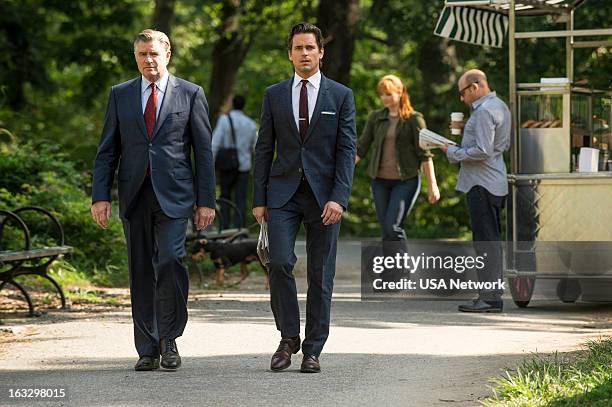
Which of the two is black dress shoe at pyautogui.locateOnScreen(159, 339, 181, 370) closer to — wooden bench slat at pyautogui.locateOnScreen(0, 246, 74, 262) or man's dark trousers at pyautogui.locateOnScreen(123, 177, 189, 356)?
man's dark trousers at pyautogui.locateOnScreen(123, 177, 189, 356)

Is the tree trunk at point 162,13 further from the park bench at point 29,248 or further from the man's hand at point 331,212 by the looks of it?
the man's hand at point 331,212

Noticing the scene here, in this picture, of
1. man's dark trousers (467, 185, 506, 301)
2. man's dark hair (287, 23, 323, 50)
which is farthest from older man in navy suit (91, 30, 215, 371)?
man's dark trousers (467, 185, 506, 301)

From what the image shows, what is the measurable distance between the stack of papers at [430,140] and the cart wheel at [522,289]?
130cm

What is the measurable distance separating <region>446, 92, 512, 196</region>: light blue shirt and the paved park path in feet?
3.60

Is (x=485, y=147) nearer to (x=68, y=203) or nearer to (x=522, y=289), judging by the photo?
(x=522, y=289)

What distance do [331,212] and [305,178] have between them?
25 cm

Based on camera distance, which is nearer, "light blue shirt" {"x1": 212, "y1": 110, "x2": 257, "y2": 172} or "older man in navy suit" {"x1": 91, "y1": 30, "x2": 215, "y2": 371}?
"older man in navy suit" {"x1": 91, "y1": 30, "x2": 215, "y2": 371}

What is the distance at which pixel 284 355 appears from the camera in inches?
315

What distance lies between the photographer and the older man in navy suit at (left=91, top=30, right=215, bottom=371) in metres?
8.09

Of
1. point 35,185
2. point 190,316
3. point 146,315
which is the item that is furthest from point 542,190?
point 35,185

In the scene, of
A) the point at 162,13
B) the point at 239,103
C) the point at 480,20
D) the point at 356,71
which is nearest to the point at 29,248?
the point at 480,20

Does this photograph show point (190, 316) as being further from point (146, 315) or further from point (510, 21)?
point (510, 21)

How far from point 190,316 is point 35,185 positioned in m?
4.43

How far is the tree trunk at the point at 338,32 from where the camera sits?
20.0 meters
